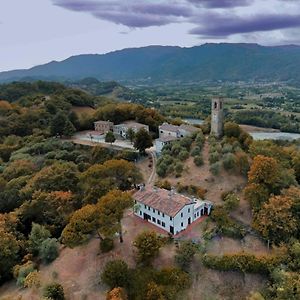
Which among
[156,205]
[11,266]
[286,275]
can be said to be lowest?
[11,266]

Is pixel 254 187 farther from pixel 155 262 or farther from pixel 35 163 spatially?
pixel 35 163

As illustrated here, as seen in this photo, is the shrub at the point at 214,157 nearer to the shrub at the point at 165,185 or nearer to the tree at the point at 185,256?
the shrub at the point at 165,185

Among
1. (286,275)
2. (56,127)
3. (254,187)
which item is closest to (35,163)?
(56,127)

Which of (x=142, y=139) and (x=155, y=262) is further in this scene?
(x=142, y=139)

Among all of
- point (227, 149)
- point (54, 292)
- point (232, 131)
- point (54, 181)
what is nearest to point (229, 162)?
point (227, 149)

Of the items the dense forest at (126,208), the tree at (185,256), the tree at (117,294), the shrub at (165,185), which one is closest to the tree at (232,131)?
the dense forest at (126,208)
